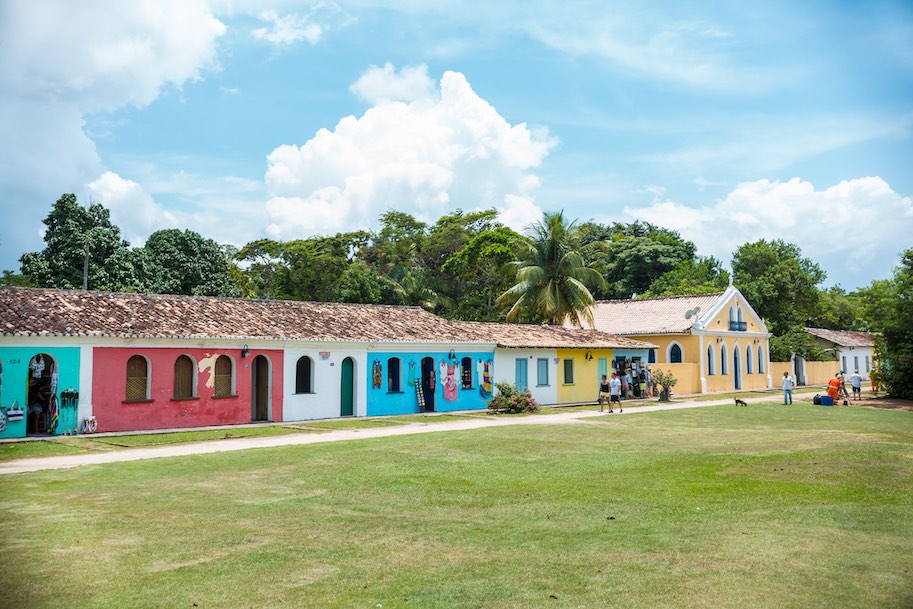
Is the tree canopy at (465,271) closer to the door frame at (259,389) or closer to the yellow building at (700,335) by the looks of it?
the yellow building at (700,335)

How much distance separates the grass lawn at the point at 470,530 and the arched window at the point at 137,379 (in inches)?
289

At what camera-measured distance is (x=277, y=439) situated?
1825 centimetres

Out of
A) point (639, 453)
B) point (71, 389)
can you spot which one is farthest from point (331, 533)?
point (71, 389)

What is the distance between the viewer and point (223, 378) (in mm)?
22531

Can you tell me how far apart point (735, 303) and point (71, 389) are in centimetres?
3626

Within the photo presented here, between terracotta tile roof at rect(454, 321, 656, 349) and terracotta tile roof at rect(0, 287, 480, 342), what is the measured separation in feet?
5.81

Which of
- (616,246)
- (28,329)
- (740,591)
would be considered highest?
(616,246)

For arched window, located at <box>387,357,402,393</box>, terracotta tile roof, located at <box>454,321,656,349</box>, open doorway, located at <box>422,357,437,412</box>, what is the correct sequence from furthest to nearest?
terracotta tile roof, located at <box>454,321,656,349</box>
open doorway, located at <box>422,357,437,412</box>
arched window, located at <box>387,357,402,393</box>

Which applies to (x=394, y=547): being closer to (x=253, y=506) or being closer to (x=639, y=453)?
(x=253, y=506)

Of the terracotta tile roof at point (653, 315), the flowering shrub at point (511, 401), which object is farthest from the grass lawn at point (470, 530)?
the terracotta tile roof at point (653, 315)

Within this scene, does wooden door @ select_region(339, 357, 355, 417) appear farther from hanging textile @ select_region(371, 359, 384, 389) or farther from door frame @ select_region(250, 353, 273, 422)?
door frame @ select_region(250, 353, 273, 422)

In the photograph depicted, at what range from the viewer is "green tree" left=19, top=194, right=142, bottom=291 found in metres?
37.7

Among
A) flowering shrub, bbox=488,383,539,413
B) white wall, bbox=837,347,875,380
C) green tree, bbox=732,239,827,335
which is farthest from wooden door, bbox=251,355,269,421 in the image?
white wall, bbox=837,347,875,380

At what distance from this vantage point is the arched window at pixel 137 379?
2042 centimetres
